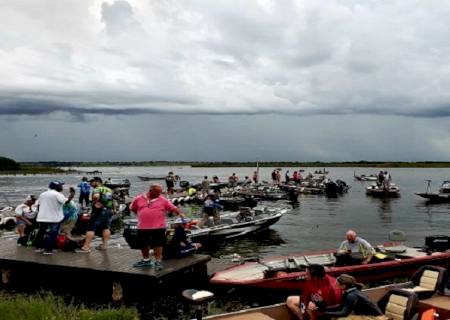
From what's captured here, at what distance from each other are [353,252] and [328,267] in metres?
0.92

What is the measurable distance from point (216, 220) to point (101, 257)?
9.22m

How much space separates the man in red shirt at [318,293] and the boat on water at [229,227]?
33.7 feet

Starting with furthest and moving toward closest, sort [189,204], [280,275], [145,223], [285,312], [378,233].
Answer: [189,204] → [378,233] → [280,275] → [145,223] → [285,312]

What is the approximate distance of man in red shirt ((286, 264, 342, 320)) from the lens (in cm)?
842

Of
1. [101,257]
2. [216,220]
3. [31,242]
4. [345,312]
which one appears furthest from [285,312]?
[216,220]

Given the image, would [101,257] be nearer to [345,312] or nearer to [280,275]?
[280,275]

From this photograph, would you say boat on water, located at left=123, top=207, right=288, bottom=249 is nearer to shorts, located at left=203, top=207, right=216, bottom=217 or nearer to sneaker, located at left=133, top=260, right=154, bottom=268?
shorts, located at left=203, top=207, right=216, bottom=217

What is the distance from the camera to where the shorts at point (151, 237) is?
11.3 meters

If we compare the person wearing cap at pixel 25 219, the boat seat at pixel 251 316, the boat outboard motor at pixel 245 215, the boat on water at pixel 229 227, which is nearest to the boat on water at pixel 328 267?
the boat seat at pixel 251 316

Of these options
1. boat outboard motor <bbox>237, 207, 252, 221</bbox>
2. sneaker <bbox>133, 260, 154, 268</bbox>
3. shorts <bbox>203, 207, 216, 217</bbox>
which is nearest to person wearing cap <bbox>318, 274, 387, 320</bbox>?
sneaker <bbox>133, 260, 154, 268</bbox>

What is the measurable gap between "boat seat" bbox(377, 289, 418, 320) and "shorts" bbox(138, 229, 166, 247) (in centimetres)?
519

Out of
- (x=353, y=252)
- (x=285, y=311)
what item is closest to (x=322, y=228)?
(x=353, y=252)

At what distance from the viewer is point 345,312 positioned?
810cm

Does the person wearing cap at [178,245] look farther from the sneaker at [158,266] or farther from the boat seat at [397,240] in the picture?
the boat seat at [397,240]
